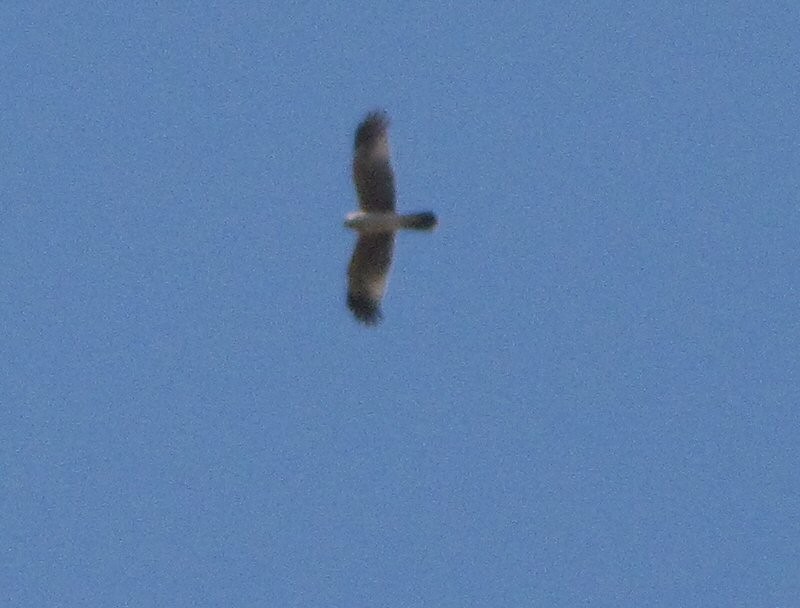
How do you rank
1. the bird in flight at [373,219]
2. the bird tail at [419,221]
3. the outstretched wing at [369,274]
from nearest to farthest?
the bird tail at [419,221] → the bird in flight at [373,219] → the outstretched wing at [369,274]

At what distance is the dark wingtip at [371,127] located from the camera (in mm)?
19094

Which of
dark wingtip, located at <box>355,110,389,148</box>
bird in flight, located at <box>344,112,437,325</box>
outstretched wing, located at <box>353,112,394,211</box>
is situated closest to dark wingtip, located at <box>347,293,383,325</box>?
bird in flight, located at <box>344,112,437,325</box>

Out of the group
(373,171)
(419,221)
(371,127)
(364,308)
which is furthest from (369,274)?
(371,127)

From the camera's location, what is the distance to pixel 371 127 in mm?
19141

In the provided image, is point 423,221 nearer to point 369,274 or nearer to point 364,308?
point 369,274

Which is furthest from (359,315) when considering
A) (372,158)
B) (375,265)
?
(372,158)

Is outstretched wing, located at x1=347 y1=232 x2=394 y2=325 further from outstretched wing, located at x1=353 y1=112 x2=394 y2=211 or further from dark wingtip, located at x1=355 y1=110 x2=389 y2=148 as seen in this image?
dark wingtip, located at x1=355 y1=110 x2=389 y2=148

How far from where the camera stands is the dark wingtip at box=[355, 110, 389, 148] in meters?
19.1

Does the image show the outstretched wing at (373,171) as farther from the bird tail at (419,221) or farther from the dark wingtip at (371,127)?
the bird tail at (419,221)

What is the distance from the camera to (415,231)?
1870cm

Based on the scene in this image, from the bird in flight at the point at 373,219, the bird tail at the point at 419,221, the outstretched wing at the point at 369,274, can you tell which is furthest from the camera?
the outstretched wing at the point at 369,274

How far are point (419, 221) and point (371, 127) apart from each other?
143 cm

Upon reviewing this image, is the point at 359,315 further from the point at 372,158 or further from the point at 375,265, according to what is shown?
the point at 372,158

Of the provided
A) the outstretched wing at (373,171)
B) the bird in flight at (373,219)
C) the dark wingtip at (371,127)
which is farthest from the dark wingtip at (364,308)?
the dark wingtip at (371,127)
